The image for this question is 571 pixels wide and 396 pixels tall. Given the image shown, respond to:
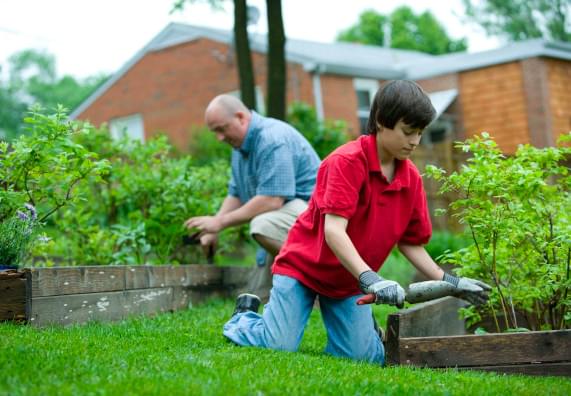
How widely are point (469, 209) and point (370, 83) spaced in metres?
18.8

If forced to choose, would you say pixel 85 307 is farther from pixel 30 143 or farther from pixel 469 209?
pixel 469 209

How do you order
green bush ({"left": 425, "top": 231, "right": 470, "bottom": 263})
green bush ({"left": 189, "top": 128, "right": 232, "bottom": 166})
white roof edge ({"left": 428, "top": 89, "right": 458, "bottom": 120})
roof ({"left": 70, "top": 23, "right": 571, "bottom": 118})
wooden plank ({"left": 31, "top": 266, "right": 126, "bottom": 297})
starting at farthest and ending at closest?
white roof edge ({"left": 428, "top": 89, "right": 458, "bottom": 120}) → roof ({"left": 70, "top": 23, "right": 571, "bottom": 118}) → green bush ({"left": 189, "top": 128, "right": 232, "bottom": 166}) → green bush ({"left": 425, "top": 231, "right": 470, "bottom": 263}) → wooden plank ({"left": 31, "top": 266, "right": 126, "bottom": 297})

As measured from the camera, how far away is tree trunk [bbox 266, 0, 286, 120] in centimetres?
1141

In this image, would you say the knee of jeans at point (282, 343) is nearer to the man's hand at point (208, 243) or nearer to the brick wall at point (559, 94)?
the man's hand at point (208, 243)

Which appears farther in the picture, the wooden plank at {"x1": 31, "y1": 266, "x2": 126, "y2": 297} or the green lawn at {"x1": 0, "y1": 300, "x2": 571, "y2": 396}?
the wooden plank at {"x1": 31, "y1": 266, "x2": 126, "y2": 297}

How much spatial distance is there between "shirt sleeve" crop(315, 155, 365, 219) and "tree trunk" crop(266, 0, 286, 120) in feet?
24.3

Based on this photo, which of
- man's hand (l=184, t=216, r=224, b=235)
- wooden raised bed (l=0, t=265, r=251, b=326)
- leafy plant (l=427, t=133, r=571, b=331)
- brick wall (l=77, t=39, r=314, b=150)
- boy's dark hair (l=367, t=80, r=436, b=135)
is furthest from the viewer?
brick wall (l=77, t=39, r=314, b=150)

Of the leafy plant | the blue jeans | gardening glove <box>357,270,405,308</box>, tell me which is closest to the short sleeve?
the blue jeans

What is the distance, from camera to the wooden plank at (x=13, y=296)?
4480 millimetres

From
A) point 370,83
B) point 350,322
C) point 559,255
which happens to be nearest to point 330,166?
point 350,322

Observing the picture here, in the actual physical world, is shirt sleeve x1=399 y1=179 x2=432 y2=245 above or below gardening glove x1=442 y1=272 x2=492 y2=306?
above

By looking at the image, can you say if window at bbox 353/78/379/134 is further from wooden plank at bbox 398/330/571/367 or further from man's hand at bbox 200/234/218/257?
wooden plank at bbox 398/330/571/367

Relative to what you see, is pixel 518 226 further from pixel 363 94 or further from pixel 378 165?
pixel 363 94

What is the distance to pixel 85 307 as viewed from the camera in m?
5.05
